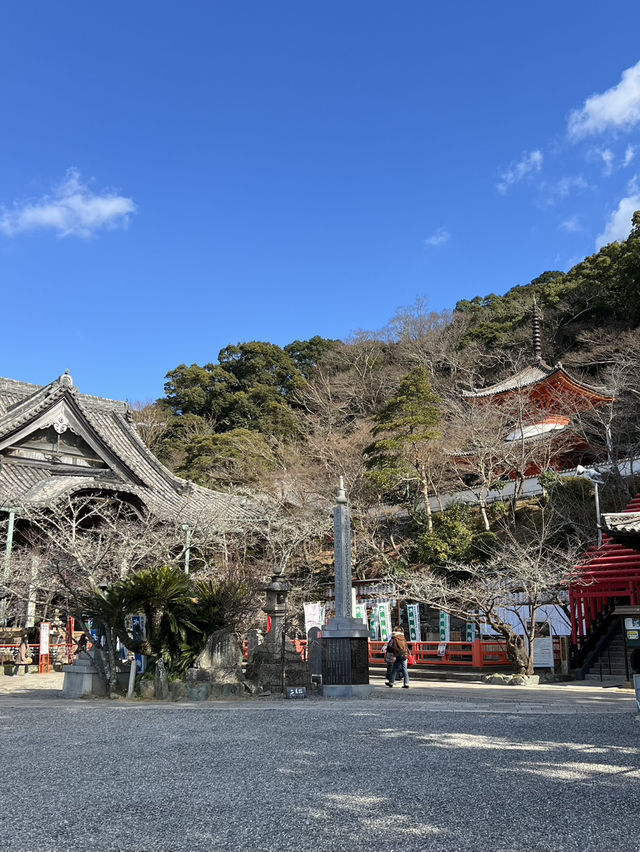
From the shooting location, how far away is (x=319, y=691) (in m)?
12.9

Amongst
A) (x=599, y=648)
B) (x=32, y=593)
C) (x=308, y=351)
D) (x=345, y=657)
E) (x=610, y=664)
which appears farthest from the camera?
(x=308, y=351)

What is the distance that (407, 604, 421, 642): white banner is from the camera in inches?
826

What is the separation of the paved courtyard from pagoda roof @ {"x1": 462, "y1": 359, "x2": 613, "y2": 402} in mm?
21349

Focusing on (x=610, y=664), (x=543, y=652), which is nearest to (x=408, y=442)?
(x=543, y=652)

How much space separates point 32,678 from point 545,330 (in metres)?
33.4

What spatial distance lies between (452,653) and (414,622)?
2049mm

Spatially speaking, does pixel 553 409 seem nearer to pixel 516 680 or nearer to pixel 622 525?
pixel 516 680

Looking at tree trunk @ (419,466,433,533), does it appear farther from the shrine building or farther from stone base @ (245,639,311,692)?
stone base @ (245,639,311,692)

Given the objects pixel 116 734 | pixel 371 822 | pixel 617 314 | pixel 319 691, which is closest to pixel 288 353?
pixel 617 314

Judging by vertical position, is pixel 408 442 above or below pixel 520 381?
below

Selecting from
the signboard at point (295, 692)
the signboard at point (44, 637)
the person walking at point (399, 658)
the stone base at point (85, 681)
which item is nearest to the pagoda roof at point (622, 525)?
the signboard at point (295, 692)

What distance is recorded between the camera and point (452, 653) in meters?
19.2

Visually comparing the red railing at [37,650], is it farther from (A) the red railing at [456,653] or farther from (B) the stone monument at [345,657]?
(B) the stone monument at [345,657]

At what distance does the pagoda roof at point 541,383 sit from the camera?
29594 millimetres
